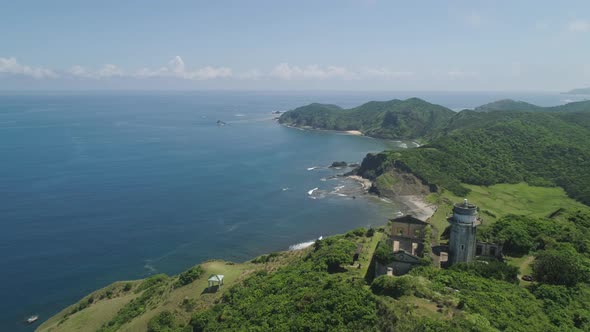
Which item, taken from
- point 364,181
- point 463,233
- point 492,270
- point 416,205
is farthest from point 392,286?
point 364,181

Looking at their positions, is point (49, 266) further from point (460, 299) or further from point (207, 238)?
point (460, 299)

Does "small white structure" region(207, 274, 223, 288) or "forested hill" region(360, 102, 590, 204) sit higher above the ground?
"forested hill" region(360, 102, 590, 204)

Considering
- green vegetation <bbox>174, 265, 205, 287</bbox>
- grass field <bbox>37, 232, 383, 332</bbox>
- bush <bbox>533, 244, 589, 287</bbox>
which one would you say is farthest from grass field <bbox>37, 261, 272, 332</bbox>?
bush <bbox>533, 244, 589, 287</bbox>

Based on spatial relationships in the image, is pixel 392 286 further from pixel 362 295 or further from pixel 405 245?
pixel 405 245

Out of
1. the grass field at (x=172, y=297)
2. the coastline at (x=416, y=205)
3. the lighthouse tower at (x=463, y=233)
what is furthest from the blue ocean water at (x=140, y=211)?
the lighthouse tower at (x=463, y=233)

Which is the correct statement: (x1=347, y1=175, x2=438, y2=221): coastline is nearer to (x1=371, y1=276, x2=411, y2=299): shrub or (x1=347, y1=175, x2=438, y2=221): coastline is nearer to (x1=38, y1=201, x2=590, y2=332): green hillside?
(x1=38, y1=201, x2=590, y2=332): green hillside

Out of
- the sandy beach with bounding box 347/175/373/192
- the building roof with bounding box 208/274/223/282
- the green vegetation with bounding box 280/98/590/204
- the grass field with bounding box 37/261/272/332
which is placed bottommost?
the grass field with bounding box 37/261/272/332

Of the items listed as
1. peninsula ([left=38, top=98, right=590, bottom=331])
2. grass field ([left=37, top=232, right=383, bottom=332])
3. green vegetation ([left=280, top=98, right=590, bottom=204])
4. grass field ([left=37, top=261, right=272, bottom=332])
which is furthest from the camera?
green vegetation ([left=280, top=98, right=590, bottom=204])
